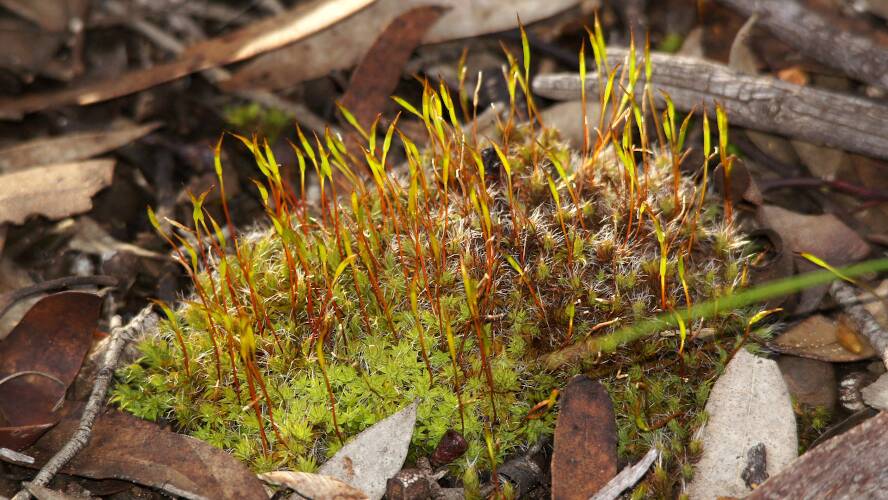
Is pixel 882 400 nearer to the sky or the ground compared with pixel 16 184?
nearer to the ground

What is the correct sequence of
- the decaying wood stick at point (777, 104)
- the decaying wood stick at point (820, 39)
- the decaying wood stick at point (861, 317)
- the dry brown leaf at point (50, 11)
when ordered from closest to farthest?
1. the decaying wood stick at point (861, 317)
2. the decaying wood stick at point (777, 104)
3. the decaying wood stick at point (820, 39)
4. the dry brown leaf at point (50, 11)

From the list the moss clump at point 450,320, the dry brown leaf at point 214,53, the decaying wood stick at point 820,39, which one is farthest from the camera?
the dry brown leaf at point 214,53

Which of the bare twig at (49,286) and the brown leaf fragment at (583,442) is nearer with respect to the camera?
the brown leaf fragment at (583,442)

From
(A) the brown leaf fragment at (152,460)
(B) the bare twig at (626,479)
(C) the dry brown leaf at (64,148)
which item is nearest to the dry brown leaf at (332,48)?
(C) the dry brown leaf at (64,148)

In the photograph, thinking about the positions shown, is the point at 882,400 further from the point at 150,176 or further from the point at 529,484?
the point at 150,176

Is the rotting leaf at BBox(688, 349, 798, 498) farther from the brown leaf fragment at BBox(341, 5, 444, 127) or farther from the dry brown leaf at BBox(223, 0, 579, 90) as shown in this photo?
the dry brown leaf at BBox(223, 0, 579, 90)

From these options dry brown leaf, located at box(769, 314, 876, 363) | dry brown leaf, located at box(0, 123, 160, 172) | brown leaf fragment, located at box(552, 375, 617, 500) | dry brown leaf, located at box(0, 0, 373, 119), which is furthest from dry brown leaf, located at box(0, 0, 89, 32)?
dry brown leaf, located at box(769, 314, 876, 363)

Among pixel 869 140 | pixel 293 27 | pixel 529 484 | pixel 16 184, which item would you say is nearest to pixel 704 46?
pixel 869 140

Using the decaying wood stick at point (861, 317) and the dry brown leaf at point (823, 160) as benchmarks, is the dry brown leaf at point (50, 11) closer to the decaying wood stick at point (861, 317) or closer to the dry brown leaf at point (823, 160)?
the dry brown leaf at point (823, 160)
